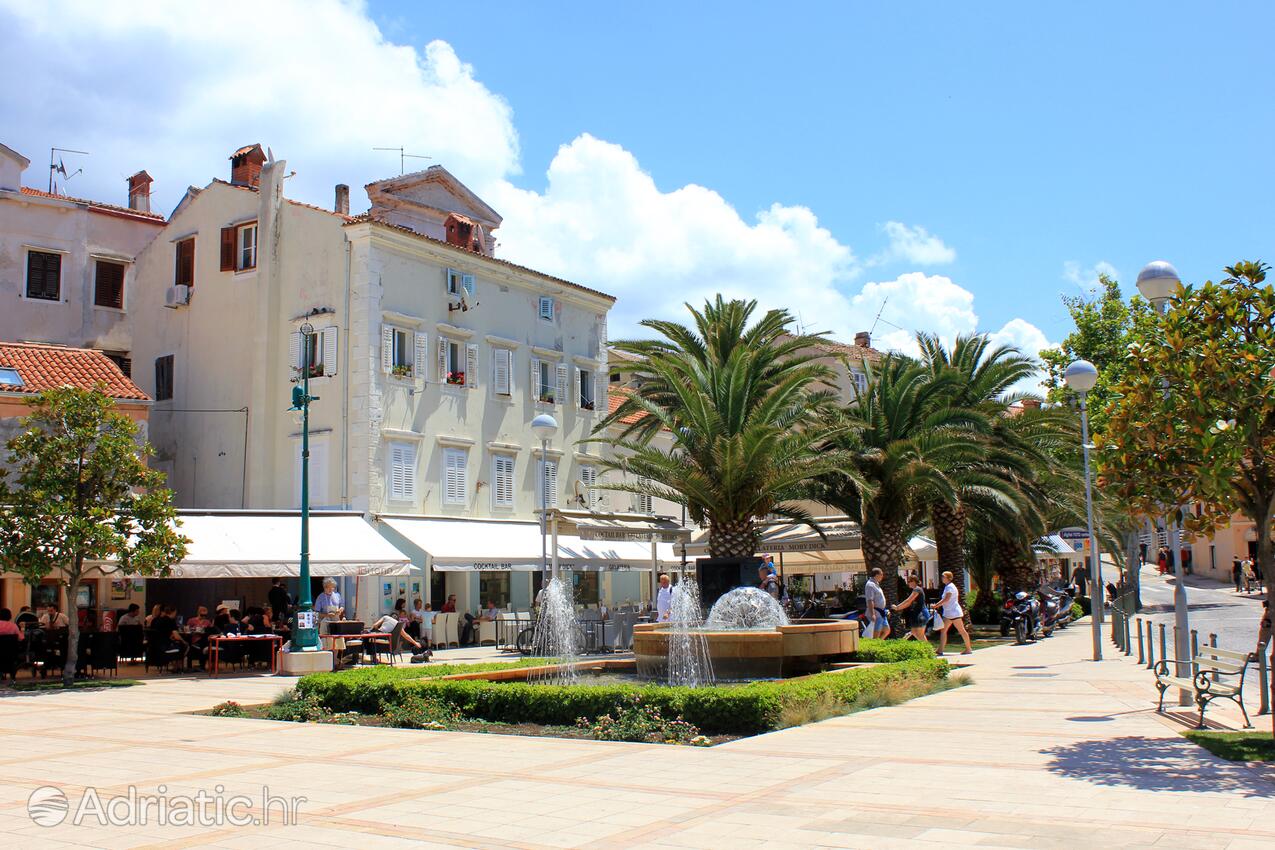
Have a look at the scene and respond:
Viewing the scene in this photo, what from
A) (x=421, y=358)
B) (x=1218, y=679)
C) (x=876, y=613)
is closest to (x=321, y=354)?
(x=421, y=358)

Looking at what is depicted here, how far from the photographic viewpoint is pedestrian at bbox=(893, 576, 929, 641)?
2219cm

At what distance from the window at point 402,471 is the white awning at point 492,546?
0.73m

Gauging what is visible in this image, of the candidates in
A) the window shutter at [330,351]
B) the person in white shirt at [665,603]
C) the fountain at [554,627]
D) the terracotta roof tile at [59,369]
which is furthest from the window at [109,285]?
the person in white shirt at [665,603]

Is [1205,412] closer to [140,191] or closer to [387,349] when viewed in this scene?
[387,349]

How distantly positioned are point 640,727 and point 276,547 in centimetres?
1614

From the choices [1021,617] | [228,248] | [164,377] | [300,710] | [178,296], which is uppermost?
[228,248]

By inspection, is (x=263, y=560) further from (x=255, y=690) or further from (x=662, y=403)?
(x=662, y=403)

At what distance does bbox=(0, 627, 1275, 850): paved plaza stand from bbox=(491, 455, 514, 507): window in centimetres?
2007

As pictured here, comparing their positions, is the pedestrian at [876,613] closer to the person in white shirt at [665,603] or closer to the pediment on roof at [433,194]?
the person in white shirt at [665,603]

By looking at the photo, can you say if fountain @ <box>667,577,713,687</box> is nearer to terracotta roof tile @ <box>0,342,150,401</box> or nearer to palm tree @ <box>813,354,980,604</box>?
palm tree @ <box>813,354,980,604</box>

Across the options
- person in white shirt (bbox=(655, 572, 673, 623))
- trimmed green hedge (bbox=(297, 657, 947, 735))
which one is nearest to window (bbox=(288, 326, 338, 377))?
person in white shirt (bbox=(655, 572, 673, 623))

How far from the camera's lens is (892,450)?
26.8 m

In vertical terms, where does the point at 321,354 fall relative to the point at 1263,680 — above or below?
above

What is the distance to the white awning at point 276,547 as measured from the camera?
24.5m
